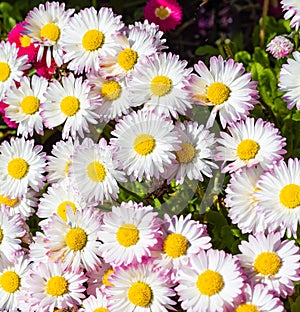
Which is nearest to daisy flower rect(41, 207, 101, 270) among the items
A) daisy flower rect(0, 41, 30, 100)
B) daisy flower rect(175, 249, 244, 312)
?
daisy flower rect(175, 249, 244, 312)

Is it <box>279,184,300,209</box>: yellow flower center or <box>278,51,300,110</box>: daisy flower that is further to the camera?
<box>278,51,300,110</box>: daisy flower

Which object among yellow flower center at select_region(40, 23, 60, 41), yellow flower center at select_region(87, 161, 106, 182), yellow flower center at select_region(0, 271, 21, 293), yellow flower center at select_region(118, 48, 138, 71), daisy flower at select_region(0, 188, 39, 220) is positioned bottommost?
yellow flower center at select_region(0, 271, 21, 293)

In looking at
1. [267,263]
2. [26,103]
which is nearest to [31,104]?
[26,103]

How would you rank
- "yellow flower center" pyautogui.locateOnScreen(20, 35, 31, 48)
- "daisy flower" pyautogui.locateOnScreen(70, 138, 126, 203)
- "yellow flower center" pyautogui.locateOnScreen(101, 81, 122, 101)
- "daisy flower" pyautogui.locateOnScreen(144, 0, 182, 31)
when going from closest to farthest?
"daisy flower" pyautogui.locateOnScreen(70, 138, 126, 203) → "yellow flower center" pyautogui.locateOnScreen(101, 81, 122, 101) → "yellow flower center" pyautogui.locateOnScreen(20, 35, 31, 48) → "daisy flower" pyautogui.locateOnScreen(144, 0, 182, 31)

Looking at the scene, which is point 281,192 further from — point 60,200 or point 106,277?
point 60,200

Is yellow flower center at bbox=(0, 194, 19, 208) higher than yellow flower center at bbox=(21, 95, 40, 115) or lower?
lower

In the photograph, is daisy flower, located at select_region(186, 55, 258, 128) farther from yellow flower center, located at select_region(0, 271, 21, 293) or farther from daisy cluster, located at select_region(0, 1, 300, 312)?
yellow flower center, located at select_region(0, 271, 21, 293)
